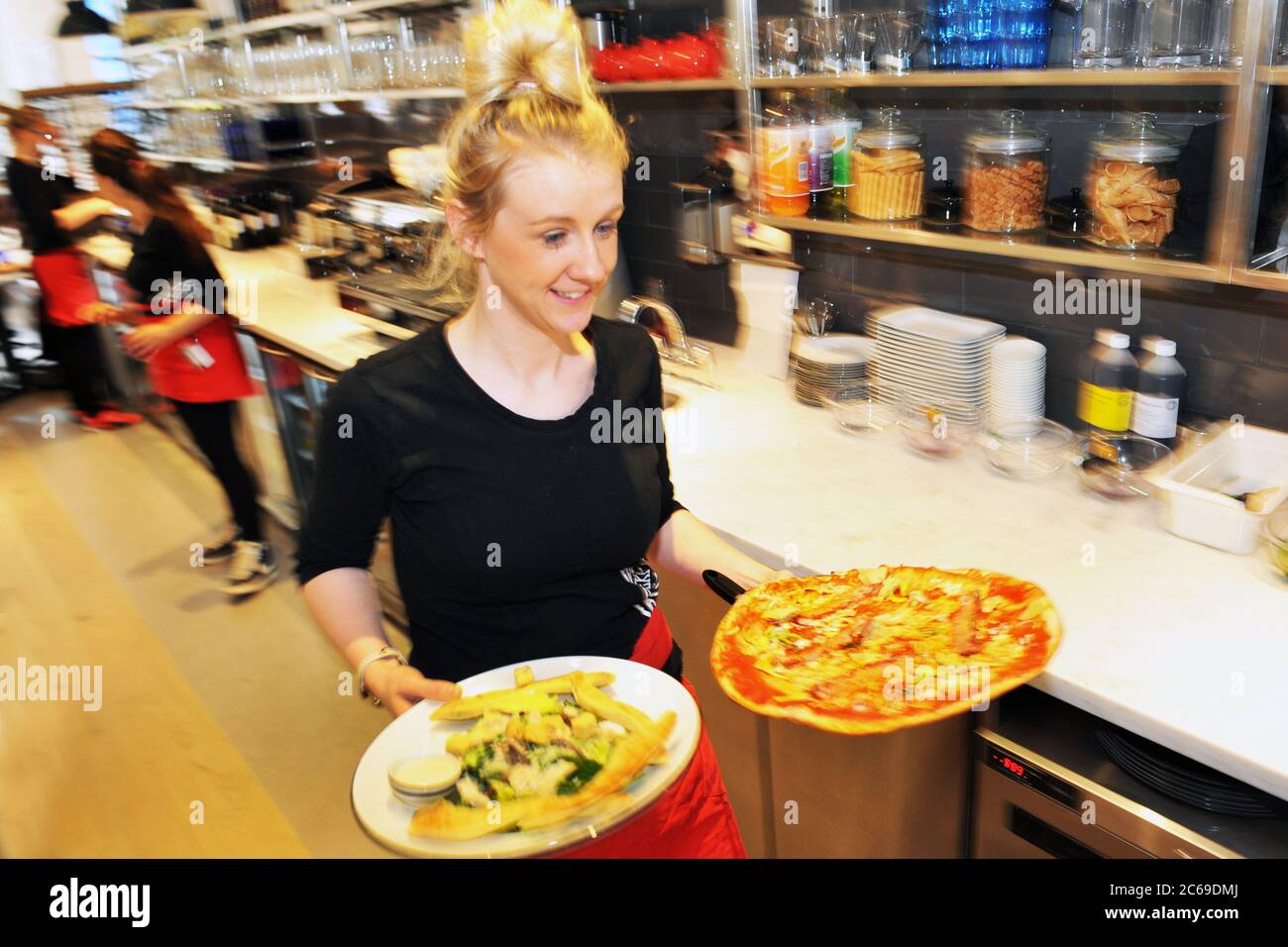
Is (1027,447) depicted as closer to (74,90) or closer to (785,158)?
(785,158)

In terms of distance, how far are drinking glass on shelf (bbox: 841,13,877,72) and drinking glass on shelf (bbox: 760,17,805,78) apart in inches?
5.6

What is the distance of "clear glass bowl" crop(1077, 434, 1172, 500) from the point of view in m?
1.88

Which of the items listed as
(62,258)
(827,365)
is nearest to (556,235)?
(827,365)

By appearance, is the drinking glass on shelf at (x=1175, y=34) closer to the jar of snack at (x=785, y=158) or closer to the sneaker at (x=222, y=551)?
the jar of snack at (x=785, y=158)

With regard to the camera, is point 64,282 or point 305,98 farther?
point 64,282

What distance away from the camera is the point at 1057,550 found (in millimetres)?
1729

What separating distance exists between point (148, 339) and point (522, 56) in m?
2.63

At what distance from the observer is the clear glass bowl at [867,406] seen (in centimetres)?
234

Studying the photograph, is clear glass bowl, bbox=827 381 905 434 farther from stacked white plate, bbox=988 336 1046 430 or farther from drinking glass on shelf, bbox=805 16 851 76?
drinking glass on shelf, bbox=805 16 851 76

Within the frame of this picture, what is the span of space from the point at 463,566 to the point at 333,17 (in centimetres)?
333

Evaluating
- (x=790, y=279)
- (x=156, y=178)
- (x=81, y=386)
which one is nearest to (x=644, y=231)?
(x=790, y=279)

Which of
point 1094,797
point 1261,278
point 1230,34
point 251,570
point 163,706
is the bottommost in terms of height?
point 163,706

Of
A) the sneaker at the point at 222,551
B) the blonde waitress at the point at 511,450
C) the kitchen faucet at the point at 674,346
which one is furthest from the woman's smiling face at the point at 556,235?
the sneaker at the point at 222,551
